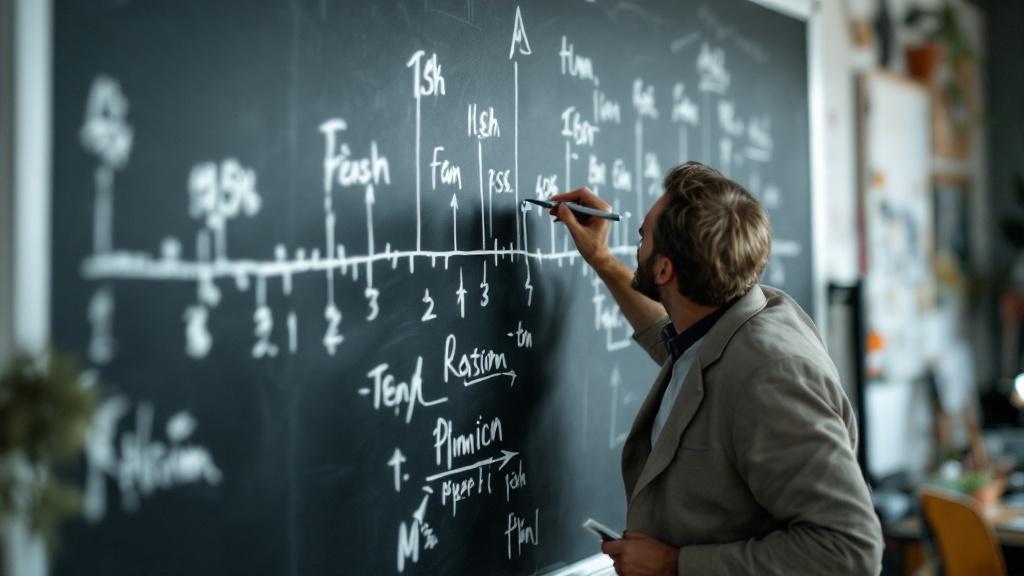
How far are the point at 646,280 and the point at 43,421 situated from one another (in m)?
1.09

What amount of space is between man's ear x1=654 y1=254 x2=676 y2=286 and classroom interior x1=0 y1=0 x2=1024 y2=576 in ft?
0.91

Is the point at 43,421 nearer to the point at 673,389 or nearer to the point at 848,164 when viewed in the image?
the point at 673,389

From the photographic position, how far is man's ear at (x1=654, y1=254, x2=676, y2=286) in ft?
5.89

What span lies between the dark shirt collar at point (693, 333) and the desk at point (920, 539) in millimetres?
1935

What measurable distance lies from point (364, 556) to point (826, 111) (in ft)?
8.97

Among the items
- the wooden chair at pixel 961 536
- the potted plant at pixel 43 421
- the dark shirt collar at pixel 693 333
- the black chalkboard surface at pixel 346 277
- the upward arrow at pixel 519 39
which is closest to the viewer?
the potted plant at pixel 43 421

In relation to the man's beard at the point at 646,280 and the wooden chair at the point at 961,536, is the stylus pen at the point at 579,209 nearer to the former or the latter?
the man's beard at the point at 646,280

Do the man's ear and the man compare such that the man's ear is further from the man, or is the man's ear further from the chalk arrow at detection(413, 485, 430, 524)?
the chalk arrow at detection(413, 485, 430, 524)

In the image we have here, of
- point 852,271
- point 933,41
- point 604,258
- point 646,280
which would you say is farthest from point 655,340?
point 933,41

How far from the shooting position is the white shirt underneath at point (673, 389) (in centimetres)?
184

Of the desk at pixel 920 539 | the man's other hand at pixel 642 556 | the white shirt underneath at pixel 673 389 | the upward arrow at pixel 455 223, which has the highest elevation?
the upward arrow at pixel 455 223

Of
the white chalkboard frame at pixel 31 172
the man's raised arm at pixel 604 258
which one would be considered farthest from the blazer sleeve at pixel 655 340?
the white chalkboard frame at pixel 31 172

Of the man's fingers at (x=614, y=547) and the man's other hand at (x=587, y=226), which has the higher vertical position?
the man's other hand at (x=587, y=226)

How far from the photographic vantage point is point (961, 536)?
3289 mm
